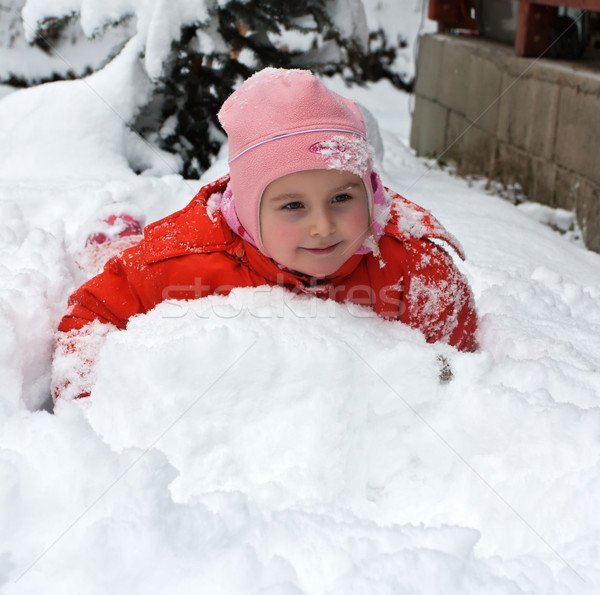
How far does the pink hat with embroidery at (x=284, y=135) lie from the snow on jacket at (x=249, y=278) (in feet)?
0.45

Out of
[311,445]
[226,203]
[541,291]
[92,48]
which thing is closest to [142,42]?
[92,48]

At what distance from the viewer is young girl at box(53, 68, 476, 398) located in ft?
5.91

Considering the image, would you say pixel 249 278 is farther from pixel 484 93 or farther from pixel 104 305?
pixel 484 93

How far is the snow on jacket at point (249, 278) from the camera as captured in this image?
2012 mm

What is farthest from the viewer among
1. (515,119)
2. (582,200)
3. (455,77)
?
(455,77)

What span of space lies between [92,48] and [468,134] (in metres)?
2.67

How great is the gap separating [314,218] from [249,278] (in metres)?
0.36

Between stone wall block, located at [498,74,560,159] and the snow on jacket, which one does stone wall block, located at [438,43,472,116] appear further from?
the snow on jacket

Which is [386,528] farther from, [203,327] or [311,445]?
[203,327]

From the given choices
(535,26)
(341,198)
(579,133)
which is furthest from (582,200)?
(341,198)

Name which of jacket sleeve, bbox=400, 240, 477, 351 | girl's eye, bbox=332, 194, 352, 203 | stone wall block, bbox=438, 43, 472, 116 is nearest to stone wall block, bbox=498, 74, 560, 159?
stone wall block, bbox=438, 43, 472, 116

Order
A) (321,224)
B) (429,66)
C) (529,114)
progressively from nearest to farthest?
(321,224) < (529,114) < (429,66)

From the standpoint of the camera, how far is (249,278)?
80.7 inches

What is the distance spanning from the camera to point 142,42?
3.91 meters
